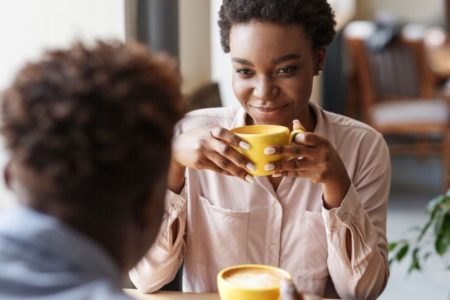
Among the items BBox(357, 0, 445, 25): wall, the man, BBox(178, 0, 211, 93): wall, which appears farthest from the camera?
BBox(357, 0, 445, 25): wall

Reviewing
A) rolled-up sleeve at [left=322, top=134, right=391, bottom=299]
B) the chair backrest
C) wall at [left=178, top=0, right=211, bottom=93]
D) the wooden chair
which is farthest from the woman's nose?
the chair backrest

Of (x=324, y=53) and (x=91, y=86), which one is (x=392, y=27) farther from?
(x=91, y=86)

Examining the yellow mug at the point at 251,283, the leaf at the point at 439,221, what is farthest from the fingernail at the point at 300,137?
the leaf at the point at 439,221

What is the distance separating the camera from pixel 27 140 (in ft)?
2.52

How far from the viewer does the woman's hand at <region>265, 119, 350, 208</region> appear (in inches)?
54.6

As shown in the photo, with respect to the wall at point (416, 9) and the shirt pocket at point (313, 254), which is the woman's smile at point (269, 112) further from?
the wall at point (416, 9)

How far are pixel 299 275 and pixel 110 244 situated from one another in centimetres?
86

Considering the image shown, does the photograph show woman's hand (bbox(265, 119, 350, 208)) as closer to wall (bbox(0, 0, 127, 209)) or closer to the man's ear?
the man's ear

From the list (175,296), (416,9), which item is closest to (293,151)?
(175,296)

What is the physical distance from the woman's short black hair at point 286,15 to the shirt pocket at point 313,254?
1.22 ft

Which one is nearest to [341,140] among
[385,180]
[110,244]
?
[385,180]

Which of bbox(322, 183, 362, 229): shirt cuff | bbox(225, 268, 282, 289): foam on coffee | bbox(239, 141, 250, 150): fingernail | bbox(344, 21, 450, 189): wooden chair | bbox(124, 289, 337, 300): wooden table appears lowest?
bbox(344, 21, 450, 189): wooden chair

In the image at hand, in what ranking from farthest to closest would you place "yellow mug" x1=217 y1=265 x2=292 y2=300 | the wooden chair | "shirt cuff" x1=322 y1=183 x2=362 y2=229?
the wooden chair → "shirt cuff" x1=322 y1=183 x2=362 y2=229 → "yellow mug" x1=217 y1=265 x2=292 y2=300

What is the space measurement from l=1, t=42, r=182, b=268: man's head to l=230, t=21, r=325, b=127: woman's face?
0.73m
